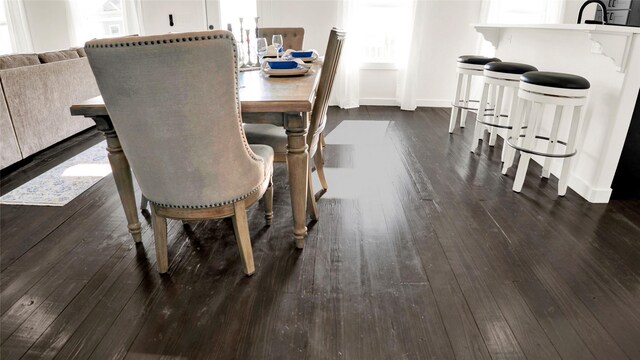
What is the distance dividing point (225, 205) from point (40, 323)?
825 mm

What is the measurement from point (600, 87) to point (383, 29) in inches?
120

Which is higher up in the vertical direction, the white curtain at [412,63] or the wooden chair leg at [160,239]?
the white curtain at [412,63]

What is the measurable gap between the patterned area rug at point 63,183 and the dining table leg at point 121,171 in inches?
31.5

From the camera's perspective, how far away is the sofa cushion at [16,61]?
9.48 ft

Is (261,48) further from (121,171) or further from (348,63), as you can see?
(348,63)

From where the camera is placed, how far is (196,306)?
1.59m

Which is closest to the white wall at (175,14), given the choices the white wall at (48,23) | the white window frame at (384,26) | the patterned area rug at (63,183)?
the white wall at (48,23)

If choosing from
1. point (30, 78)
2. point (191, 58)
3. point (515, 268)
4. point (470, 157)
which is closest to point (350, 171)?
point (470, 157)

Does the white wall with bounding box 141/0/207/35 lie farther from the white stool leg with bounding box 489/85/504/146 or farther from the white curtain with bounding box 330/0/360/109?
the white stool leg with bounding box 489/85/504/146

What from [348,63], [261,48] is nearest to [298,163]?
[261,48]

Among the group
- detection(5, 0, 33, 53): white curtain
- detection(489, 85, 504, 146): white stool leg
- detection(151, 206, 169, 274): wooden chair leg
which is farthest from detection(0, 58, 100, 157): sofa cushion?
detection(489, 85, 504, 146): white stool leg

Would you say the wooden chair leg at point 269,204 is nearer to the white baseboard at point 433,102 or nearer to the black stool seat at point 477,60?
the black stool seat at point 477,60

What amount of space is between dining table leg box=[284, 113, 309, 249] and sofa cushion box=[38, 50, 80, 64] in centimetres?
277

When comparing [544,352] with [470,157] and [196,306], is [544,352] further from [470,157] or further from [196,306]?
[470,157]
